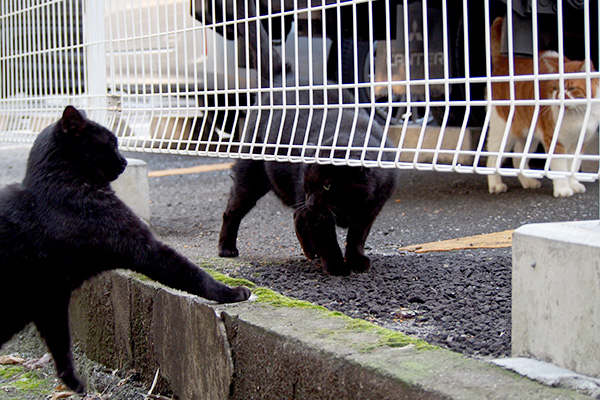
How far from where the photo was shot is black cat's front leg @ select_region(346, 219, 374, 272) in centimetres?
313

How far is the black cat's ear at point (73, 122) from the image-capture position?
250cm

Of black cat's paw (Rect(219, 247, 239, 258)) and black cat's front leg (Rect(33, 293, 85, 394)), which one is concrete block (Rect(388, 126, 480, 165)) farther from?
black cat's front leg (Rect(33, 293, 85, 394))

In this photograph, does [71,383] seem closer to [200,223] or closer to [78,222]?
[78,222]

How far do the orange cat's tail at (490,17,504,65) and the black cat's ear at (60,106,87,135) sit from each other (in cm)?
296

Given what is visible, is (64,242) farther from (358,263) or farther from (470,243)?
(470,243)

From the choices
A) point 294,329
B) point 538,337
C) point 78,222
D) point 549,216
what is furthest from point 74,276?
point 549,216

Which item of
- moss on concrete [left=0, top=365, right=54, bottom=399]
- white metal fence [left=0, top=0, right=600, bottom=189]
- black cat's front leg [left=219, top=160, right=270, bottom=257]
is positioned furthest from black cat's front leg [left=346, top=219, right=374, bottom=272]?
moss on concrete [left=0, top=365, right=54, bottom=399]

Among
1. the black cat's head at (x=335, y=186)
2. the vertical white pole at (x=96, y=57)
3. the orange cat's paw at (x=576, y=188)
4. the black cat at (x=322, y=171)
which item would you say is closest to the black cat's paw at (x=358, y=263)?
the black cat at (x=322, y=171)

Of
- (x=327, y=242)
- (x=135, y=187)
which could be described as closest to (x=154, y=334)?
Result: (x=327, y=242)

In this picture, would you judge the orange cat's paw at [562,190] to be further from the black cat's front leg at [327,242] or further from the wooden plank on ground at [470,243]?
the black cat's front leg at [327,242]

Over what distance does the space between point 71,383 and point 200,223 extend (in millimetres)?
2250

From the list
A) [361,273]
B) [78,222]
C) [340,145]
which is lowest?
[361,273]

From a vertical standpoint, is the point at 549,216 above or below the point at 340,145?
below

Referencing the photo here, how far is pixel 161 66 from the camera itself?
3662mm
